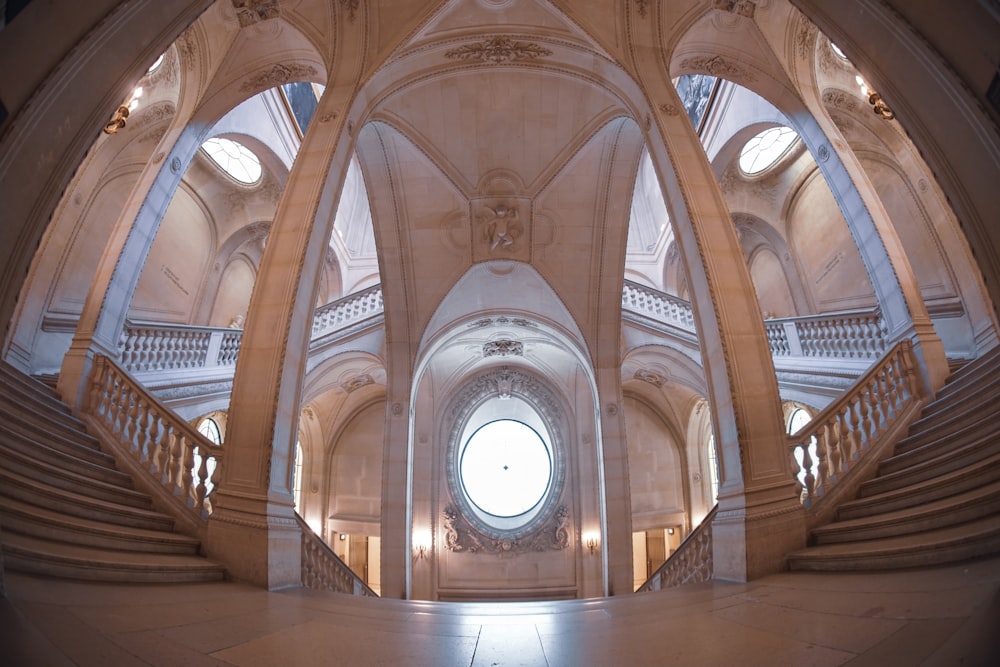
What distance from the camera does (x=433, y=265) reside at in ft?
34.5

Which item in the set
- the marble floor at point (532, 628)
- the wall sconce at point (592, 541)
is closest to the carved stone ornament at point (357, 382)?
the wall sconce at point (592, 541)

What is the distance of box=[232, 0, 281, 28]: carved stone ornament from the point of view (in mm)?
6125

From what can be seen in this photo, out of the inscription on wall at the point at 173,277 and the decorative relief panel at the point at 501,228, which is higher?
the decorative relief panel at the point at 501,228

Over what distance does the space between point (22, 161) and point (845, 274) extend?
39.5ft

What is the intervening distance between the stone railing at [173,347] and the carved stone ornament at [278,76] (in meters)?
3.45

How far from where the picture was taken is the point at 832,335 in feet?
24.7

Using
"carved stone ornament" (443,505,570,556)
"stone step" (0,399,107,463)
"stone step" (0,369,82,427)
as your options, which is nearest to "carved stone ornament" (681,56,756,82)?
"stone step" (0,399,107,463)

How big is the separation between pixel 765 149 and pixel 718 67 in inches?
223

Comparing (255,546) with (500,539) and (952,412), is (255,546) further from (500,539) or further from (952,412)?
(500,539)

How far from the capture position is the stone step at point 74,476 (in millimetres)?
3620

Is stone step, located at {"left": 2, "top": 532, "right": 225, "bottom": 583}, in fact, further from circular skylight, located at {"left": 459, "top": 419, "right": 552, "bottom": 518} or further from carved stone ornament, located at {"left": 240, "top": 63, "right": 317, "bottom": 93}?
circular skylight, located at {"left": 459, "top": 419, "right": 552, "bottom": 518}

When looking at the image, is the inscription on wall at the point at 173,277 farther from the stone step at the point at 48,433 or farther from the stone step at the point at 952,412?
the stone step at the point at 952,412

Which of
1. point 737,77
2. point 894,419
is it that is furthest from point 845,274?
point 894,419

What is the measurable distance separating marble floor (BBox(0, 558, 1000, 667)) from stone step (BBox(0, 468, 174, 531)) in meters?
1.09
